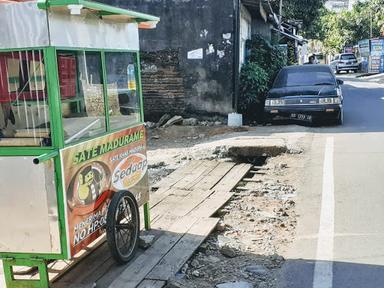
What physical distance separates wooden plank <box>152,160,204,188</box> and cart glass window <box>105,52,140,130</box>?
99.0 inches

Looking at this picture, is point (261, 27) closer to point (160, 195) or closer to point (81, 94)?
point (160, 195)

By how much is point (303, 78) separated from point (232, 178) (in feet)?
22.5

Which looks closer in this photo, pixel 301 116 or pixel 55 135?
pixel 55 135

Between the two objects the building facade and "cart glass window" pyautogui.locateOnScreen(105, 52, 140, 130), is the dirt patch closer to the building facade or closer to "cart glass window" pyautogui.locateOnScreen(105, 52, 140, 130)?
"cart glass window" pyautogui.locateOnScreen(105, 52, 140, 130)

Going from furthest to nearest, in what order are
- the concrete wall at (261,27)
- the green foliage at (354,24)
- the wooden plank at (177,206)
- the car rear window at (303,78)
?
1. the green foliage at (354,24)
2. the concrete wall at (261,27)
3. the car rear window at (303,78)
4. the wooden plank at (177,206)

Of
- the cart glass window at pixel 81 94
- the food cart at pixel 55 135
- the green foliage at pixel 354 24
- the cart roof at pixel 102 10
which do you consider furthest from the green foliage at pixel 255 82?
the green foliage at pixel 354 24

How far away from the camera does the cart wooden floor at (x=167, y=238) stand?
168 inches

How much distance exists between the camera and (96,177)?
427 cm

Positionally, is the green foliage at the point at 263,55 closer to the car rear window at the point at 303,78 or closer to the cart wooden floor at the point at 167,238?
the car rear window at the point at 303,78

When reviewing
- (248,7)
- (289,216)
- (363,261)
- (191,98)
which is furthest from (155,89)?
(363,261)

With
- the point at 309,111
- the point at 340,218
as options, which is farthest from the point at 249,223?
the point at 309,111

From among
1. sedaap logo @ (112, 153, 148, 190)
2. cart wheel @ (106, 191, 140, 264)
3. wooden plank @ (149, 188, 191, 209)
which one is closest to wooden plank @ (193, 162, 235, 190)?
wooden plank @ (149, 188, 191, 209)

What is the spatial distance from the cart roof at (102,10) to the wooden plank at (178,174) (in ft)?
9.15

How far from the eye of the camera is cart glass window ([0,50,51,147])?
147 inches
